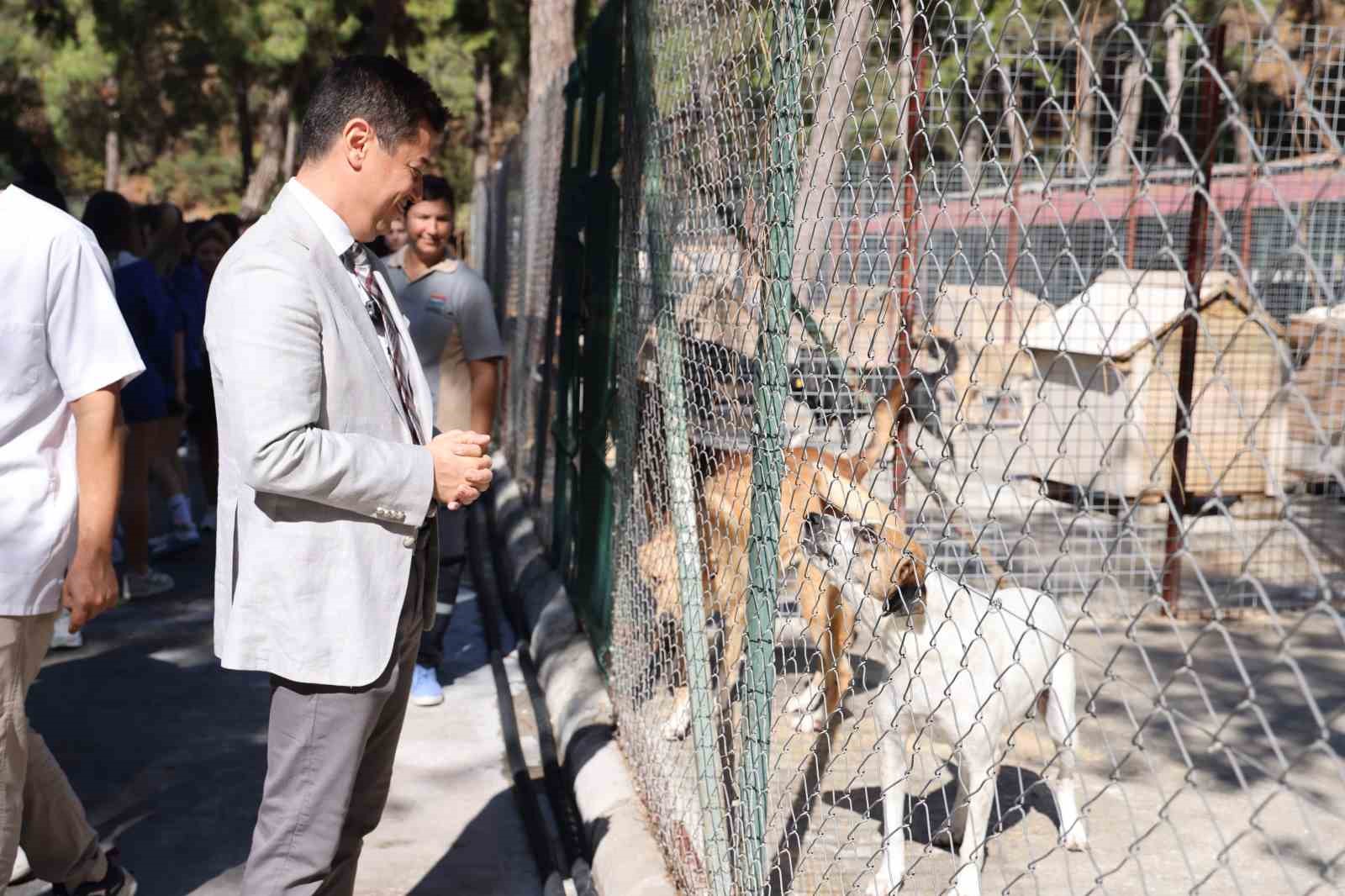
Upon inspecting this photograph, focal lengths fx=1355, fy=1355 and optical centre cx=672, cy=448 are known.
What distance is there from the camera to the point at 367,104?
271cm

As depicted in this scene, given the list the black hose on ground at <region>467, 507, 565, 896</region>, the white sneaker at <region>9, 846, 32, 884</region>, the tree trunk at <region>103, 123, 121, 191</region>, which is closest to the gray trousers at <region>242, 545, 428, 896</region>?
the black hose on ground at <region>467, 507, 565, 896</region>

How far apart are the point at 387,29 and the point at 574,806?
56.4 ft

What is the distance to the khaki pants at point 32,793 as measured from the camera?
10.2 ft

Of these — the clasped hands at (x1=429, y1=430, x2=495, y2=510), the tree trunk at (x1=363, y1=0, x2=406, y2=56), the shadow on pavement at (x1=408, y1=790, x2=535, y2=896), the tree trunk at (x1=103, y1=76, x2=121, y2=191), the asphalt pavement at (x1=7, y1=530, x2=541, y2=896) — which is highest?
the tree trunk at (x1=103, y1=76, x2=121, y2=191)

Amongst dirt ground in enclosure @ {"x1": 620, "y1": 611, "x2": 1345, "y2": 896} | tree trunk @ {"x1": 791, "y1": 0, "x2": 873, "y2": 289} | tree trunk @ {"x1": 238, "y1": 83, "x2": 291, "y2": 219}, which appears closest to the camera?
tree trunk @ {"x1": 791, "y1": 0, "x2": 873, "y2": 289}

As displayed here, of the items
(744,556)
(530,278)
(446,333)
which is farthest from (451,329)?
(530,278)

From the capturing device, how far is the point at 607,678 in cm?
540

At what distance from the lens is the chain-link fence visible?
1.77 metres

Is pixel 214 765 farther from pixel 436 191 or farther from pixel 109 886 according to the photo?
pixel 436 191

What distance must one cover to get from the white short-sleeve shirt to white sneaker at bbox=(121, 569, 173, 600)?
458 centimetres

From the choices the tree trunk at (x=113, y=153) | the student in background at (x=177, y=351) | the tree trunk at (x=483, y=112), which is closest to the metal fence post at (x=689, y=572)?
the student in background at (x=177, y=351)

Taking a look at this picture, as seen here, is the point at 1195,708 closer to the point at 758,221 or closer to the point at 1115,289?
the point at 1115,289

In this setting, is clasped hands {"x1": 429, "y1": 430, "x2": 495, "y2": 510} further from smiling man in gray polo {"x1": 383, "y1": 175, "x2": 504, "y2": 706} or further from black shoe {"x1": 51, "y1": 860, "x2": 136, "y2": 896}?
smiling man in gray polo {"x1": 383, "y1": 175, "x2": 504, "y2": 706}

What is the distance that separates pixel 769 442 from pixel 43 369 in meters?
1.71
